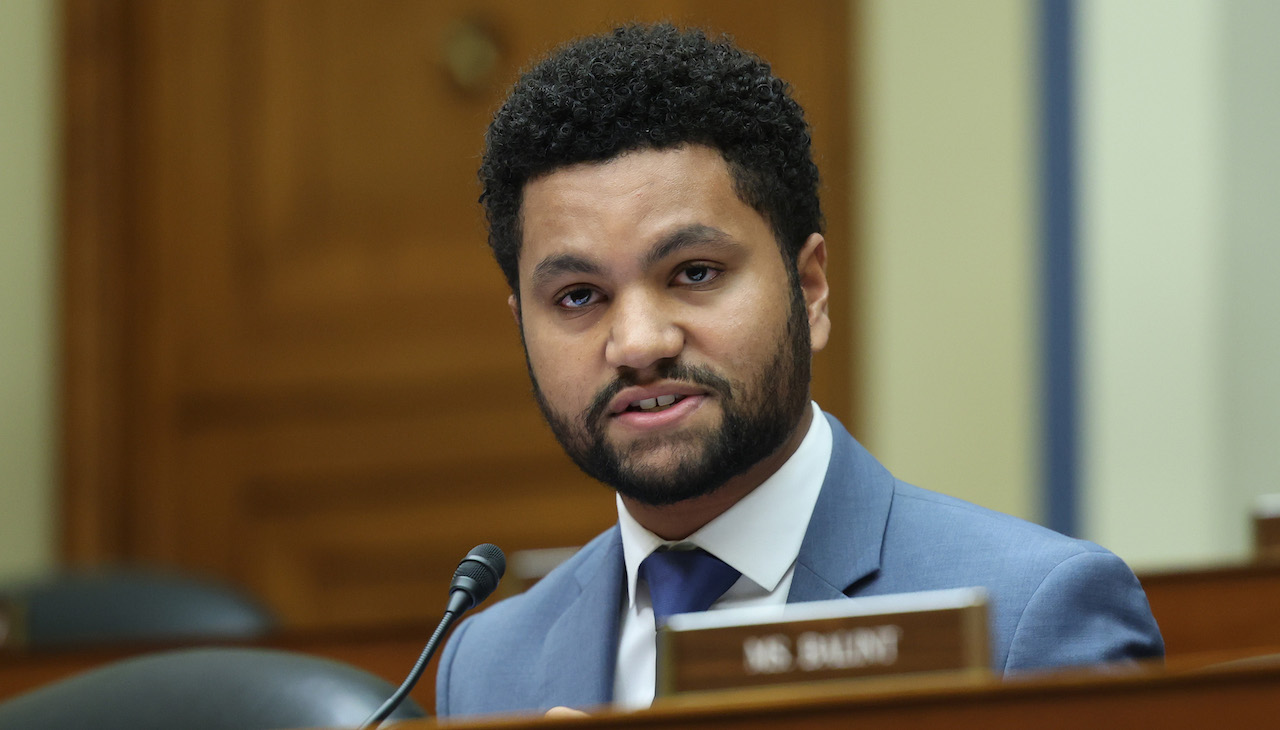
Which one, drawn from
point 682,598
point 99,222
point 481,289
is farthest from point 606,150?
point 99,222

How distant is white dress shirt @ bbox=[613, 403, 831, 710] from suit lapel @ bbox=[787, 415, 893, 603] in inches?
0.5

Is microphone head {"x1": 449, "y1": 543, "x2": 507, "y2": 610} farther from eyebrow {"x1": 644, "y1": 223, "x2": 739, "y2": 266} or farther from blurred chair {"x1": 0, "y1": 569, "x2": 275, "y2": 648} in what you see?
blurred chair {"x1": 0, "y1": 569, "x2": 275, "y2": 648}

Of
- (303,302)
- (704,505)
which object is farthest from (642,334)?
(303,302)

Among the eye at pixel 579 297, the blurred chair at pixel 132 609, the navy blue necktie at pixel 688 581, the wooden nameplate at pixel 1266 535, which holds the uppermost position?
the eye at pixel 579 297

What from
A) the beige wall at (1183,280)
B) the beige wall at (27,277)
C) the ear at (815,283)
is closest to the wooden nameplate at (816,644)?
the ear at (815,283)

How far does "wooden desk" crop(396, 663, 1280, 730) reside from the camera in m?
0.88

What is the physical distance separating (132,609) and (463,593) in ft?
5.46

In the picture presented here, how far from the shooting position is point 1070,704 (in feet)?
2.90

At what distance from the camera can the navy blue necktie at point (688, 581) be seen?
1.46 metres

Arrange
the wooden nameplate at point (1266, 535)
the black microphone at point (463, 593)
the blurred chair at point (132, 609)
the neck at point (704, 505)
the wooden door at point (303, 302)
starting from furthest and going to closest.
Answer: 1. the wooden door at point (303, 302)
2. the blurred chair at point (132, 609)
3. the wooden nameplate at point (1266, 535)
4. the neck at point (704, 505)
5. the black microphone at point (463, 593)

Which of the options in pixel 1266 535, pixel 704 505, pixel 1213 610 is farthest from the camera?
pixel 1266 535

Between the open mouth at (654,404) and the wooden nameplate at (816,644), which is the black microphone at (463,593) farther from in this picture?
the wooden nameplate at (816,644)

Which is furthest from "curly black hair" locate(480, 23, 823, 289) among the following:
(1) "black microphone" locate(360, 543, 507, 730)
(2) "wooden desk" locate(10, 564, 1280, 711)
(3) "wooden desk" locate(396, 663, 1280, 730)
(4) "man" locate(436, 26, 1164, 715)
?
(2) "wooden desk" locate(10, 564, 1280, 711)

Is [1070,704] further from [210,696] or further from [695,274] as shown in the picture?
[210,696]
